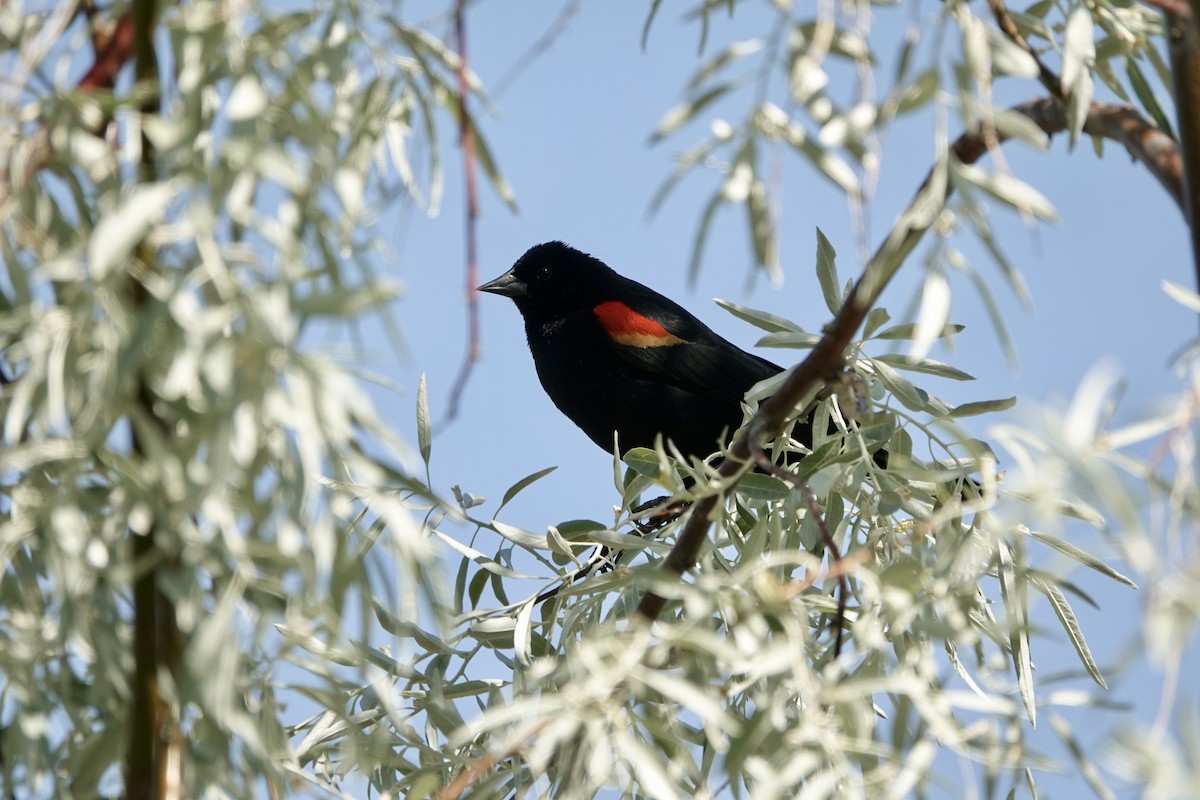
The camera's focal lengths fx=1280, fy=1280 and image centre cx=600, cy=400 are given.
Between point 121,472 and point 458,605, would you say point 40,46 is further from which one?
point 458,605

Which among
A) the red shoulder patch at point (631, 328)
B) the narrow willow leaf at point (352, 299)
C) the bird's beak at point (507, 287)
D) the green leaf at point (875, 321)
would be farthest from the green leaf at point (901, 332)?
the bird's beak at point (507, 287)

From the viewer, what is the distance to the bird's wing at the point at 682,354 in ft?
13.7

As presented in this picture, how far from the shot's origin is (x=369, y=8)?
134 centimetres

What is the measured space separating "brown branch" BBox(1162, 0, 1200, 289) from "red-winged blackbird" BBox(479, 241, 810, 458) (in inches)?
105

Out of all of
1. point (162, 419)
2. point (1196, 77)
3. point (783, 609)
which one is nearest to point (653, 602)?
point (783, 609)

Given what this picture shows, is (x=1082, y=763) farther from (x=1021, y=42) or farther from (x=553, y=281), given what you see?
(x=553, y=281)

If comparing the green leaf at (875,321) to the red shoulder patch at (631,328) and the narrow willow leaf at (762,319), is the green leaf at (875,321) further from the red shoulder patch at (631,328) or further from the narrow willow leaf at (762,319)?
the red shoulder patch at (631,328)

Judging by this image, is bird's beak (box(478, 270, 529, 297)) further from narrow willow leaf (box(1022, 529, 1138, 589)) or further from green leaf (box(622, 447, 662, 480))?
narrow willow leaf (box(1022, 529, 1138, 589))

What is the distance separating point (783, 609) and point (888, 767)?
7.5 inches

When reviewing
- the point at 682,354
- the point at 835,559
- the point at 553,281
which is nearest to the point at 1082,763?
the point at 835,559

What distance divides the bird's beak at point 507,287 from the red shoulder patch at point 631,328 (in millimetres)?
490

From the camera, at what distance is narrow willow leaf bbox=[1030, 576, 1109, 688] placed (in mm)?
1902

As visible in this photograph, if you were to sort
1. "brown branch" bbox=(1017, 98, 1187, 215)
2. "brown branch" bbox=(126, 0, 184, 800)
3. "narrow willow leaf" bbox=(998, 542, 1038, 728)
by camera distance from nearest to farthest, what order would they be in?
"brown branch" bbox=(126, 0, 184, 800) < "brown branch" bbox=(1017, 98, 1187, 215) < "narrow willow leaf" bbox=(998, 542, 1038, 728)

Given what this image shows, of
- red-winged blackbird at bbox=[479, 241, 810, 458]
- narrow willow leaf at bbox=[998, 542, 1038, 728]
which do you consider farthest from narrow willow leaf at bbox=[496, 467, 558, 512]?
red-winged blackbird at bbox=[479, 241, 810, 458]
